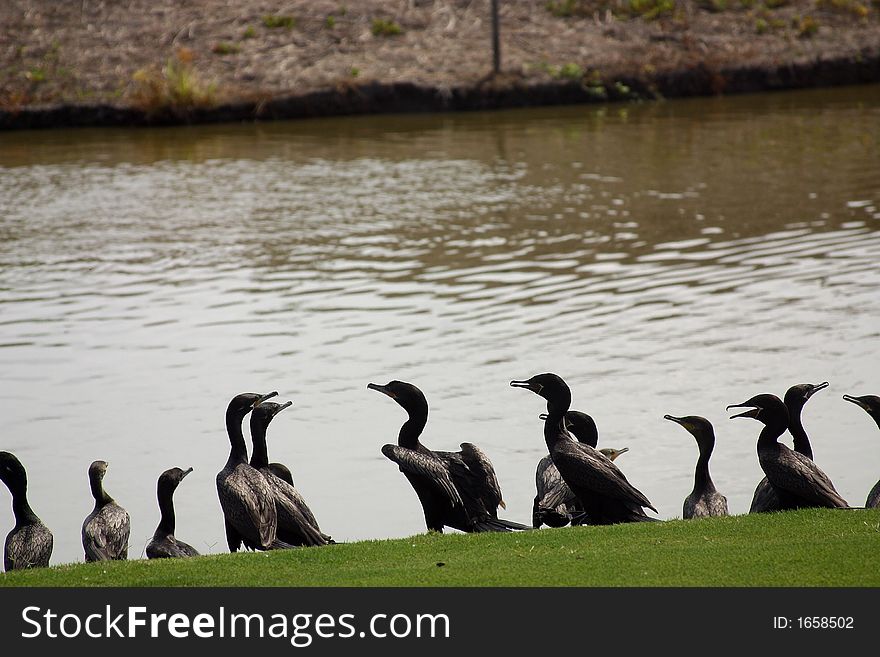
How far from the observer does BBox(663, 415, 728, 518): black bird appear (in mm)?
7742

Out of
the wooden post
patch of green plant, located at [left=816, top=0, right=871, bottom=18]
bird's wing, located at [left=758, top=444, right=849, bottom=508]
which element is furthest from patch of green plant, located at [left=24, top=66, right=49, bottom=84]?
bird's wing, located at [left=758, top=444, right=849, bottom=508]

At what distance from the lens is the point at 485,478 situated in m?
7.73

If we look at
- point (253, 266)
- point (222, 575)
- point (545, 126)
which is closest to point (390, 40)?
point (545, 126)

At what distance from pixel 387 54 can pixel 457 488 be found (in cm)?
2643

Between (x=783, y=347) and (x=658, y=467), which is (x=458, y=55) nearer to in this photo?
(x=783, y=347)

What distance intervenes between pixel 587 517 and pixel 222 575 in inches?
94.0

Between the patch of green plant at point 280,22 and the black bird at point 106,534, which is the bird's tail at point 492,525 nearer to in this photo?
the black bird at point 106,534

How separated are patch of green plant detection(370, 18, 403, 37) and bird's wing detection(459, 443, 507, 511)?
27803mm

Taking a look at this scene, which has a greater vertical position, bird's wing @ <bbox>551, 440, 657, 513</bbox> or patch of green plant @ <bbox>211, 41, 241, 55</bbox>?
patch of green plant @ <bbox>211, 41, 241, 55</bbox>

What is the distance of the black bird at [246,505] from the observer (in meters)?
7.25

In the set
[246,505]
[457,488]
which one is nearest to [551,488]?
[457,488]

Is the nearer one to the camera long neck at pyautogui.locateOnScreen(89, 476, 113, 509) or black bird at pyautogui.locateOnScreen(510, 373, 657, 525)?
black bird at pyautogui.locateOnScreen(510, 373, 657, 525)

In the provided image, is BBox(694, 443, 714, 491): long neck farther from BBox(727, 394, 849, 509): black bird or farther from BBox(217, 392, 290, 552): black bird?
BBox(217, 392, 290, 552): black bird

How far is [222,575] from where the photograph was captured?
6.41 metres
